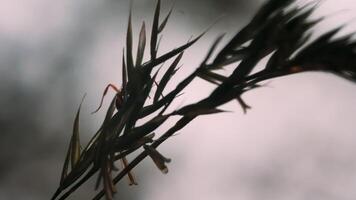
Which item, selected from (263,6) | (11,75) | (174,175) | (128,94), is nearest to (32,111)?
(11,75)

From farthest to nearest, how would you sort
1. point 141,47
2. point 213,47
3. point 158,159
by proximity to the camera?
point 141,47 → point 158,159 → point 213,47

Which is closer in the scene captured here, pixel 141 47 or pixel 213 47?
pixel 213 47

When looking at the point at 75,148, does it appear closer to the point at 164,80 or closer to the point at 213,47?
the point at 164,80

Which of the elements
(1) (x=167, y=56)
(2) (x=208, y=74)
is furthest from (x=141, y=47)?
(2) (x=208, y=74)

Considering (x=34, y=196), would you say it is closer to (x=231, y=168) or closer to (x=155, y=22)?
(x=231, y=168)

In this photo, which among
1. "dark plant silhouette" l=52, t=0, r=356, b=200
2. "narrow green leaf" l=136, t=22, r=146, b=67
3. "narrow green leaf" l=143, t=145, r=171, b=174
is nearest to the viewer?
"dark plant silhouette" l=52, t=0, r=356, b=200

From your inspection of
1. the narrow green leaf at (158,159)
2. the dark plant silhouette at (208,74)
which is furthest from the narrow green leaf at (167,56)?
the narrow green leaf at (158,159)

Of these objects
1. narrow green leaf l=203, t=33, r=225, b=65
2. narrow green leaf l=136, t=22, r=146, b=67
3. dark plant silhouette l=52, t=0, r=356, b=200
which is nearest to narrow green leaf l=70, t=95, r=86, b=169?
dark plant silhouette l=52, t=0, r=356, b=200

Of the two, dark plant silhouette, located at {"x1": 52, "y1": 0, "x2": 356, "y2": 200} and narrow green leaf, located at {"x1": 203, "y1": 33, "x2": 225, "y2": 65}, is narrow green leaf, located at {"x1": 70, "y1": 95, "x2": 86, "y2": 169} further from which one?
narrow green leaf, located at {"x1": 203, "y1": 33, "x2": 225, "y2": 65}
